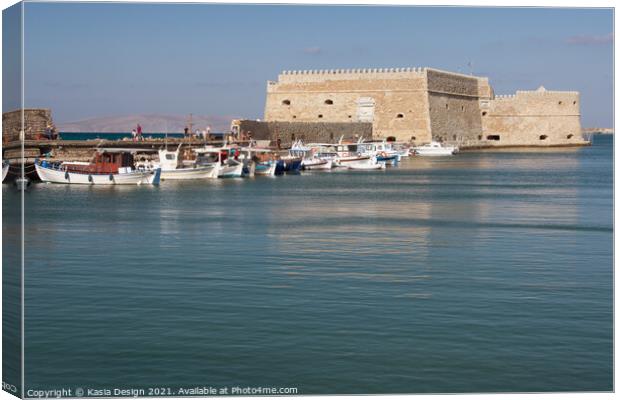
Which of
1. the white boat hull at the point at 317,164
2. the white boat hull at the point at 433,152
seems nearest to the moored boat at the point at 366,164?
the white boat hull at the point at 317,164

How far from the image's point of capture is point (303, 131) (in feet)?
105

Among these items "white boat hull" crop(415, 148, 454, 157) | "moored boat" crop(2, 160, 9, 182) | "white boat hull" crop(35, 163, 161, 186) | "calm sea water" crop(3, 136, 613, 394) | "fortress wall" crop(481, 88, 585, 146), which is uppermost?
"fortress wall" crop(481, 88, 585, 146)

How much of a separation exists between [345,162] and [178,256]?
1828cm

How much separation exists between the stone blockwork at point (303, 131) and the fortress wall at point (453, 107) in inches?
100

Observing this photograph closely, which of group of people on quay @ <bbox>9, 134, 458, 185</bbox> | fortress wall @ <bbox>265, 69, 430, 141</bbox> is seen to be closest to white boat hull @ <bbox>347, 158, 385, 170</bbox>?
group of people on quay @ <bbox>9, 134, 458, 185</bbox>

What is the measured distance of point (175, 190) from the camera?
1786 cm

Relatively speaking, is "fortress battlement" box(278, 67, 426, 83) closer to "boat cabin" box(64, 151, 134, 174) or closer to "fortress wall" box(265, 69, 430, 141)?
"fortress wall" box(265, 69, 430, 141)

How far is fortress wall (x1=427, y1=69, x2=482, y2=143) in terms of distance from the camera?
113ft

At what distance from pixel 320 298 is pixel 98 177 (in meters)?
13.1

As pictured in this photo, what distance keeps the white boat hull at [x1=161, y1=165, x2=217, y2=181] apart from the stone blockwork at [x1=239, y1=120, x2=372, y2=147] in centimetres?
705

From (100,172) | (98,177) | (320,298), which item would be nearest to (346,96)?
(100,172)

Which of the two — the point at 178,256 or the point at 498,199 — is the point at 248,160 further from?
the point at 178,256

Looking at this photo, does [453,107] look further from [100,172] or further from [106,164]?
[100,172]

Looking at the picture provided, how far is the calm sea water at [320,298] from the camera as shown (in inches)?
178
